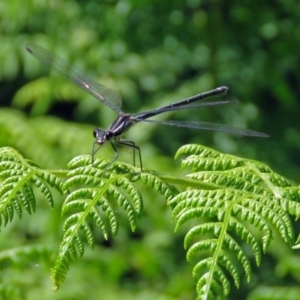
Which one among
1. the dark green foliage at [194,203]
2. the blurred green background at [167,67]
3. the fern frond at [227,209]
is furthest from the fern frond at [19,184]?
the blurred green background at [167,67]

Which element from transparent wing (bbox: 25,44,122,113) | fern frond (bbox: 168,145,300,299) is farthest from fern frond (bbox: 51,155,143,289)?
transparent wing (bbox: 25,44,122,113)

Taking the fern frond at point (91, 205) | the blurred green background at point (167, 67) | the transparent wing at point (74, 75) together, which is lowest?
the fern frond at point (91, 205)

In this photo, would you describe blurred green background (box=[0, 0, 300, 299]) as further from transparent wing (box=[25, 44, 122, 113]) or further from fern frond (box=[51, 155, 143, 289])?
fern frond (box=[51, 155, 143, 289])

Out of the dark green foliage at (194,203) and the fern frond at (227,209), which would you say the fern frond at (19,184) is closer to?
the dark green foliage at (194,203)

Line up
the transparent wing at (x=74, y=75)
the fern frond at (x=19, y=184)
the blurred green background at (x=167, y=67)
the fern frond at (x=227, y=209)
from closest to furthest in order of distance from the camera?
the fern frond at (x=227, y=209) < the fern frond at (x=19, y=184) < the transparent wing at (x=74, y=75) < the blurred green background at (x=167, y=67)

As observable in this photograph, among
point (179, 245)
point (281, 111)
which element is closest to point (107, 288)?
point (179, 245)

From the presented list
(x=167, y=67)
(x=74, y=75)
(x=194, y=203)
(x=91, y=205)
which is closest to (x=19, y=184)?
(x=91, y=205)
